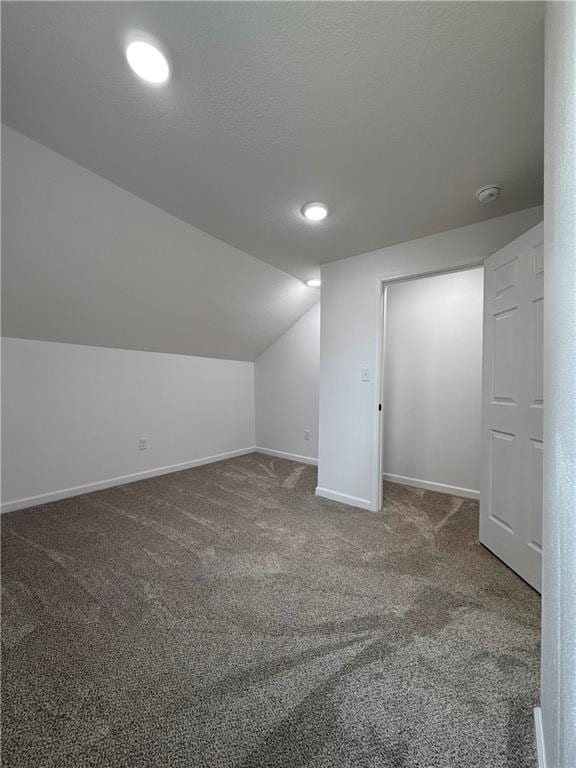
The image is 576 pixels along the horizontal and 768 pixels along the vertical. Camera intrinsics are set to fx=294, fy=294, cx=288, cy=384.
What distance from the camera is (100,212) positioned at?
202 cm

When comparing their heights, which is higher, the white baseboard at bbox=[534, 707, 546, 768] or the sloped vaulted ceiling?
the sloped vaulted ceiling

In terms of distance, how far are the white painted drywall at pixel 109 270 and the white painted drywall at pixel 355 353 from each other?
0.91 meters

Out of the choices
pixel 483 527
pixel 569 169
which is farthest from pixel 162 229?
pixel 483 527

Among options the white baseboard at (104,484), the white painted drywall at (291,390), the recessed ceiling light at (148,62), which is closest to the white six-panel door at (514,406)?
the recessed ceiling light at (148,62)

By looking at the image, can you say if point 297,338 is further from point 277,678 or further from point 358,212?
point 277,678

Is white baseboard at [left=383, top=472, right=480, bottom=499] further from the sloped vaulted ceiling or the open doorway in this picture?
the sloped vaulted ceiling

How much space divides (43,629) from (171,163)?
243cm

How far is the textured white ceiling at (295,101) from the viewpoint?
3.27 feet

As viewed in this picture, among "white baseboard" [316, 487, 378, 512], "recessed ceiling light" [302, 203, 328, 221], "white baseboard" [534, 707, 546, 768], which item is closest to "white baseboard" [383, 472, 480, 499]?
"white baseboard" [316, 487, 378, 512]

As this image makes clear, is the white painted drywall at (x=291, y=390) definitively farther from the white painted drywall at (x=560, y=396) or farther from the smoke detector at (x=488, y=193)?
the white painted drywall at (x=560, y=396)

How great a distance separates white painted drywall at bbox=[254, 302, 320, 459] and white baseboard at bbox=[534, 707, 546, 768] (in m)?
3.15

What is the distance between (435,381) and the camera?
3.19 metres

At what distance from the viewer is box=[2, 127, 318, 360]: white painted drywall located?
Answer: 5.90 feet

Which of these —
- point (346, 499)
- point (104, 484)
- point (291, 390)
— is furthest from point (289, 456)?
point (104, 484)
